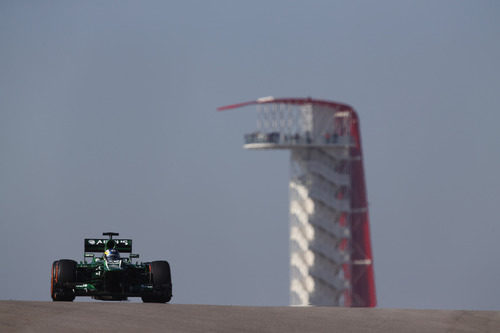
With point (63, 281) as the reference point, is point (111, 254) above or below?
above

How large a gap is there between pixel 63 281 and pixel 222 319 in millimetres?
9666

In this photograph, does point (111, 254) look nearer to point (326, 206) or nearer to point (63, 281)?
point (63, 281)

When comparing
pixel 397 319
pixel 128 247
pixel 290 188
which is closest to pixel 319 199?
pixel 290 188

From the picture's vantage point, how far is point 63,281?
36656 millimetres

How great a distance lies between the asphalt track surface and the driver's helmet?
18.3ft

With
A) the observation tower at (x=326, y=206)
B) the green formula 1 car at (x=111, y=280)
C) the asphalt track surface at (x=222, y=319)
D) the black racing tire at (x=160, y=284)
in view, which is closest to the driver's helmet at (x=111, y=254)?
the green formula 1 car at (x=111, y=280)

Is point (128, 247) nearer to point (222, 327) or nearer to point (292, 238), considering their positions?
point (222, 327)

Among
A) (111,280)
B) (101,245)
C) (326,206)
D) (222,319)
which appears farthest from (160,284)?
(326,206)

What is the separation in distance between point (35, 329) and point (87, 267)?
11859 millimetres

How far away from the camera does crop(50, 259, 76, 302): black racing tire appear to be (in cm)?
3669

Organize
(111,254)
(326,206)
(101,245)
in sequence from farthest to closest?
(326,206), (101,245), (111,254)

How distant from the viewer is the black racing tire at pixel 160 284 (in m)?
37.2

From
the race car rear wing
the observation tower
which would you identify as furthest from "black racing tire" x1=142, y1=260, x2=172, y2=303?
the observation tower

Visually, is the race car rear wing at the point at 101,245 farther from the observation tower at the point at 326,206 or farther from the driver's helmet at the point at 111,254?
the observation tower at the point at 326,206
